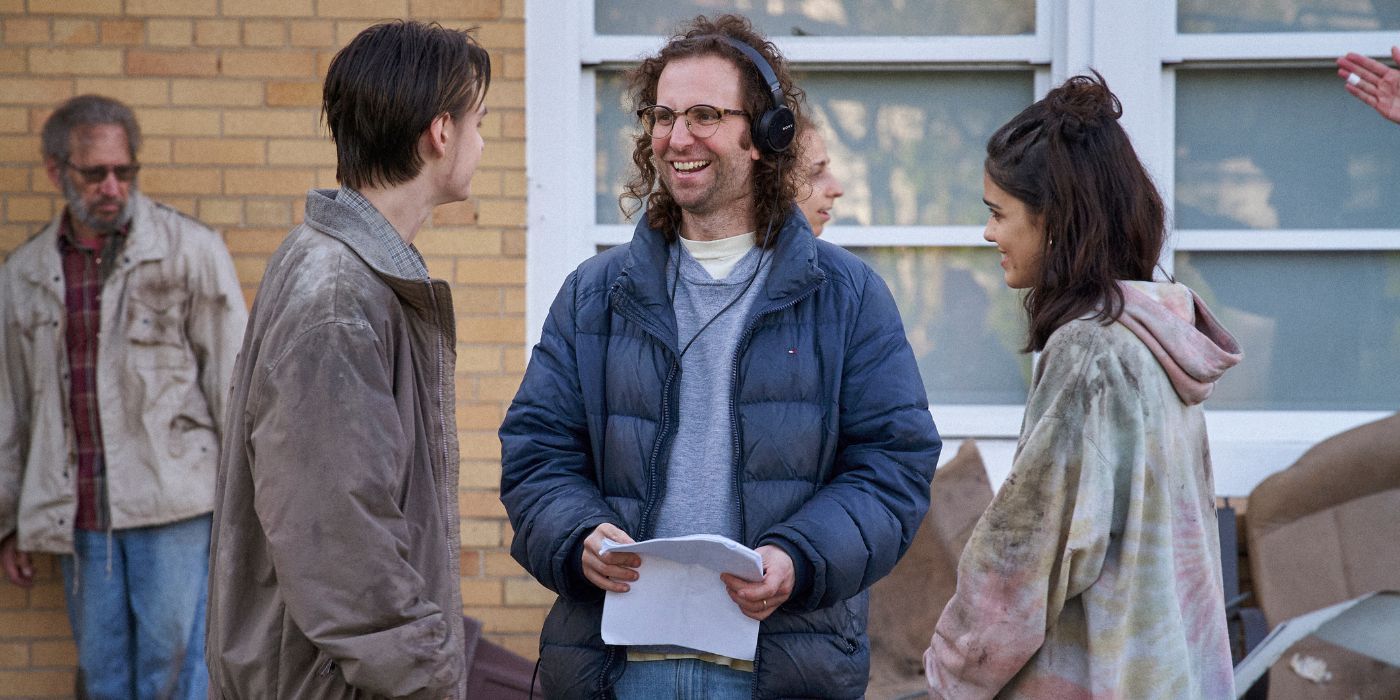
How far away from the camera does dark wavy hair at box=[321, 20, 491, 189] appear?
91.0 inches

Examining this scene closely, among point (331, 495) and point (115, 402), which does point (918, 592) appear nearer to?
point (331, 495)

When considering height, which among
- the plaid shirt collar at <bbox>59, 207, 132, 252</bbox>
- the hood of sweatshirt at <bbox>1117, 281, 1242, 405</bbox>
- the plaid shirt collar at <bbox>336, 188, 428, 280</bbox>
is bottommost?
the hood of sweatshirt at <bbox>1117, 281, 1242, 405</bbox>

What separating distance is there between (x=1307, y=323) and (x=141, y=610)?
4215 millimetres

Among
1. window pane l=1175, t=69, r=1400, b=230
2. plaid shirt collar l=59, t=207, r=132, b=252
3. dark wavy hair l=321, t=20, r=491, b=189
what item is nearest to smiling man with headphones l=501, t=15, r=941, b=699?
dark wavy hair l=321, t=20, r=491, b=189

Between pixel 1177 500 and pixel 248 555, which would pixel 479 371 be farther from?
pixel 1177 500

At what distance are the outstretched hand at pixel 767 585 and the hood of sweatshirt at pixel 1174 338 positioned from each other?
73 centimetres

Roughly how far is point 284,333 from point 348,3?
111 inches

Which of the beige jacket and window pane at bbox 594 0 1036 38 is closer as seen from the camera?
the beige jacket

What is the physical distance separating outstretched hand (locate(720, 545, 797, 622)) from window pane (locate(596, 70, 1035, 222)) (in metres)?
2.71

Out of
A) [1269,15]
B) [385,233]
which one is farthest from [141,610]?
[1269,15]

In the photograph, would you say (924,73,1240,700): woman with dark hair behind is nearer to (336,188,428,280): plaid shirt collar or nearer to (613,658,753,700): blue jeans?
(613,658,753,700): blue jeans

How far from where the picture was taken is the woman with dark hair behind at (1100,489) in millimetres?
2234

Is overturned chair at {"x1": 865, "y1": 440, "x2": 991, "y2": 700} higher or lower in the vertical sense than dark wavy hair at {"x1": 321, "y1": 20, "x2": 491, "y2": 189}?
lower

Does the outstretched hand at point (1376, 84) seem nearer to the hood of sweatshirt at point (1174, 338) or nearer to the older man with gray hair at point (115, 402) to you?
the hood of sweatshirt at point (1174, 338)
